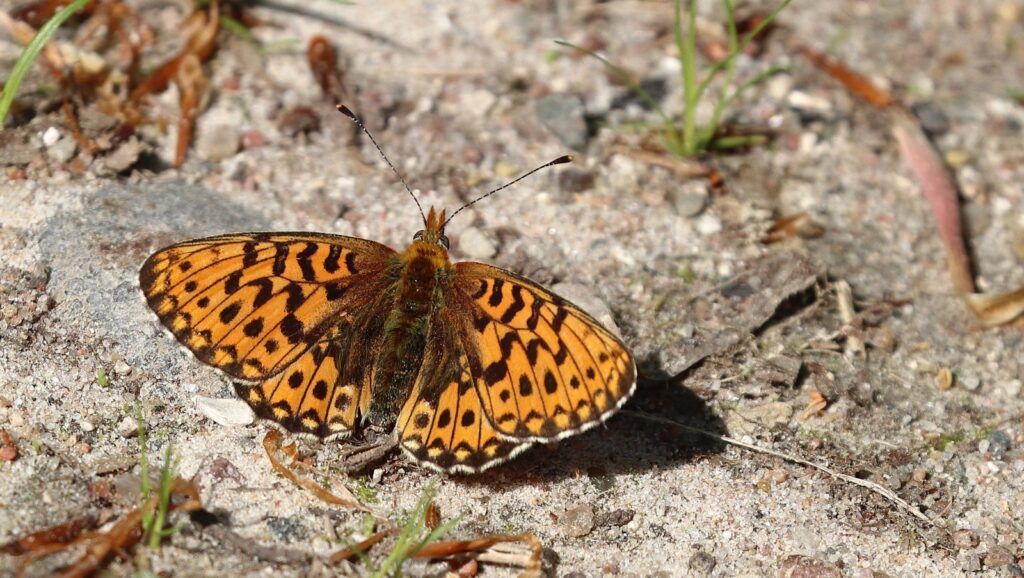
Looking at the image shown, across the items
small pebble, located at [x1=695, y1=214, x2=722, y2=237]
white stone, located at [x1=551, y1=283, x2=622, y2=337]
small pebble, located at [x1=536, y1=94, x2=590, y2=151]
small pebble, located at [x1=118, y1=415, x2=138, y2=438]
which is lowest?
small pebble, located at [x1=118, y1=415, x2=138, y2=438]

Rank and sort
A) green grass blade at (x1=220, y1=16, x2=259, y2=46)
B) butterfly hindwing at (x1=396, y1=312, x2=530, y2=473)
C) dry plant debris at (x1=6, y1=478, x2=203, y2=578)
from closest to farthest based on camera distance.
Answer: dry plant debris at (x1=6, y1=478, x2=203, y2=578), butterfly hindwing at (x1=396, y1=312, x2=530, y2=473), green grass blade at (x1=220, y1=16, x2=259, y2=46)

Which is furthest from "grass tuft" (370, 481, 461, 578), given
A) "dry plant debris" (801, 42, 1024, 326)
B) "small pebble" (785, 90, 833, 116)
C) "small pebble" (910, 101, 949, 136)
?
"small pebble" (910, 101, 949, 136)

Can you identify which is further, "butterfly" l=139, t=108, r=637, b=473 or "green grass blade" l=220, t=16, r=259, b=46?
"green grass blade" l=220, t=16, r=259, b=46

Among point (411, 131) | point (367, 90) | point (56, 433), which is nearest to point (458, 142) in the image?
point (411, 131)

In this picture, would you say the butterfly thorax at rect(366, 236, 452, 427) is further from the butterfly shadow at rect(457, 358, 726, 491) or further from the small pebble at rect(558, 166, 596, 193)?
the small pebble at rect(558, 166, 596, 193)

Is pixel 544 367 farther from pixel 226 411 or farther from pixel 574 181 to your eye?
pixel 574 181

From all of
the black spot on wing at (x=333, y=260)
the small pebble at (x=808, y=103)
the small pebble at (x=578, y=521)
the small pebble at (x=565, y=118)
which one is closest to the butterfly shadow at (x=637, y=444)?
the small pebble at (x=578, y=521)

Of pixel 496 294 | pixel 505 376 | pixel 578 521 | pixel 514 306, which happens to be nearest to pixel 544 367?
pixel 505 376
